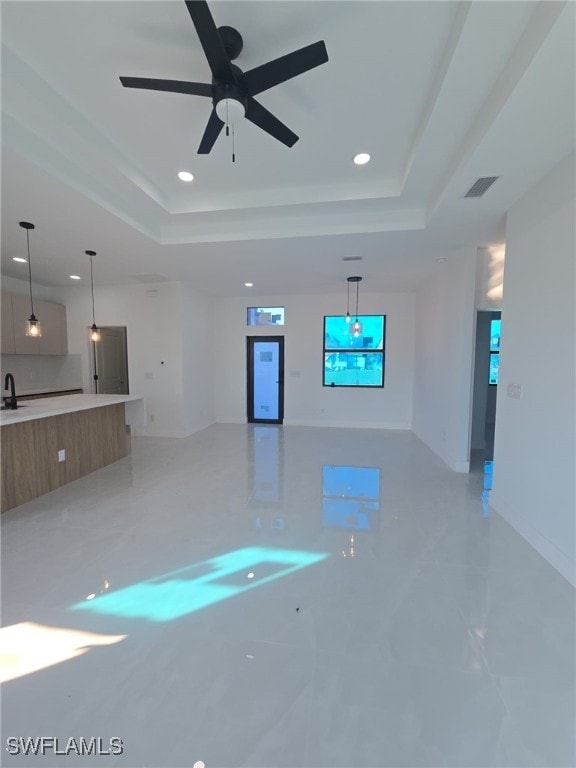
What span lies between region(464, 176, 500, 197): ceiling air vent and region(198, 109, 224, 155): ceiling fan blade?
2.04 meters

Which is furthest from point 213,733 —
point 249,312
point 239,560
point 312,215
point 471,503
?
point 249,312

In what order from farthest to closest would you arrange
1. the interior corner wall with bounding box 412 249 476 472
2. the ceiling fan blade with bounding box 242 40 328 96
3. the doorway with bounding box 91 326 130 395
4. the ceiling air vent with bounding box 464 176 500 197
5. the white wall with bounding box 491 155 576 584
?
the doorway with bounding box 91 326 130 395
the interior corner wall with bounding box 412 249 476 472
the ceiling air vent with bounding box 464 176 500 197
the white wall with bounding box 491 155 576 584
the ceiling fan blade with bounding box 242 40 328 96

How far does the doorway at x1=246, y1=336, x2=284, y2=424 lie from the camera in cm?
704

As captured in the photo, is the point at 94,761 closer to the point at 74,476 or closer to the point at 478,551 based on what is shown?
the point at 478,551

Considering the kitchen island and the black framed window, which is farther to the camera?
the black framed window

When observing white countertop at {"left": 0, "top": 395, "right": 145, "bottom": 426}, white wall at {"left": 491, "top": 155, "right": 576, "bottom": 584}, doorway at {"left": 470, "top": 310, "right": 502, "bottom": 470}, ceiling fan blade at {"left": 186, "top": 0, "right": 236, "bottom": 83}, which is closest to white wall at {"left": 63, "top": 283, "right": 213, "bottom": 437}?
white countertop at {"left": 0, "top": 395, "right": 145, "bottom": 426}

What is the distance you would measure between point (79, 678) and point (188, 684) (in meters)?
0.52

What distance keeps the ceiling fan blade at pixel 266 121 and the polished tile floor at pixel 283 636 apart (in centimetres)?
290

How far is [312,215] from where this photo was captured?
11.3 feet

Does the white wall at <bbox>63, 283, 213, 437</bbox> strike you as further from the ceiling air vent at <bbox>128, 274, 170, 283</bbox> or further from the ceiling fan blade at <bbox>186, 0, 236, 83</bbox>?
the ceiling fan blade at <bbox>186, 0, 236, 83</bbox>

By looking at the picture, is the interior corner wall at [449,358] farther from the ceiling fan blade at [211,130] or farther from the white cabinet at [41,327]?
the white cabinet at [41,327]

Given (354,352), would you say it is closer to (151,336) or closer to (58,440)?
(151,336)

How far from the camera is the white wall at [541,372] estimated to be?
2.19 metres

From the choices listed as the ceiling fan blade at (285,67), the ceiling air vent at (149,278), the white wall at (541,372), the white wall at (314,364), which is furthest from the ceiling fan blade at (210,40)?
the white wall at (314,364)
